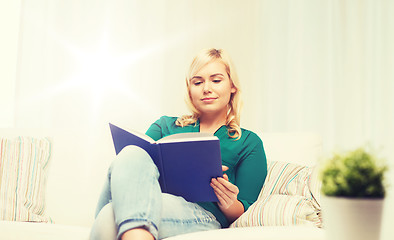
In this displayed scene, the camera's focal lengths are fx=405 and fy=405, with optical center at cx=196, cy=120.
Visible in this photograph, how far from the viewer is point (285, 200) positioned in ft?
4.83

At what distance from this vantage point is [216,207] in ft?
4.81

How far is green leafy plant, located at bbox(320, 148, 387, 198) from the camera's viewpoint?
537mm

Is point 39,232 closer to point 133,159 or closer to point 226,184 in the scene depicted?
point 133,159

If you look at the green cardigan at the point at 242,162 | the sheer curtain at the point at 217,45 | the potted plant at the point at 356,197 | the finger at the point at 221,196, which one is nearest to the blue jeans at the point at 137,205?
the finger at the point at 221,196

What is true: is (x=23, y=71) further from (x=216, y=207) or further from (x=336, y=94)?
(x=336, y=94)

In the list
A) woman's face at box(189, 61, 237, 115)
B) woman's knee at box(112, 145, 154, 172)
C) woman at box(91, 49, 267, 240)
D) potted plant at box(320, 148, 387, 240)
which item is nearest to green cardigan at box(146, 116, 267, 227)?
woman at box(91, 49, 267, 240)

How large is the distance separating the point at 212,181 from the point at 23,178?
37.8 inches

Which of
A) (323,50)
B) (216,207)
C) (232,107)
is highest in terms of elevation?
(323,50)

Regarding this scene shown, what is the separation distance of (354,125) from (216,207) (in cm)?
208

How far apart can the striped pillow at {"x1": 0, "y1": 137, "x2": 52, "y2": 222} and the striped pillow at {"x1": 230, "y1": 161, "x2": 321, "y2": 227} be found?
2.94 feet

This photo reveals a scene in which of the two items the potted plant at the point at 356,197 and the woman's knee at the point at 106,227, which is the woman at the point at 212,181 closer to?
the woman's knee at the point at 106,227

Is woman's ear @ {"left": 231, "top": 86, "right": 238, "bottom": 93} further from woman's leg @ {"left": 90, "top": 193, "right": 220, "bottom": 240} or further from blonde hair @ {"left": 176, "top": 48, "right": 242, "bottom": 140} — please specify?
woman's leg @ {"left": 90, "top": 193, "right": 220, "bottom": 240}

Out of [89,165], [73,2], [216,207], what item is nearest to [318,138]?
[216,207]

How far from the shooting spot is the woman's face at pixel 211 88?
174 centimetres
